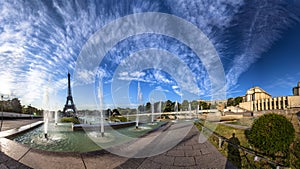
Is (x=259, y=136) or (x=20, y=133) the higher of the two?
(x=259, y=136)

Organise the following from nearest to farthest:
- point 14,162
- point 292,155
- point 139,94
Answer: point 14,162, point 292,155, point 139,94

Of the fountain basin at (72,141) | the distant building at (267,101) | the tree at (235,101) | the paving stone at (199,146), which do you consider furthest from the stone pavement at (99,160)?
the tree at (235,101)

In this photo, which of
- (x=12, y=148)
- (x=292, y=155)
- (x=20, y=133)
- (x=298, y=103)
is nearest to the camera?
(x=292, y=155)

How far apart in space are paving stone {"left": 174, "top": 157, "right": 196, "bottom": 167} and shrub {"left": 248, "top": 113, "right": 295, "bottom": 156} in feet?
7.51

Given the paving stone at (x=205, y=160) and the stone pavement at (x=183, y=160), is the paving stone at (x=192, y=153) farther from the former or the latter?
the paving stone at (x=205, y=160)

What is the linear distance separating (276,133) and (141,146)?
4.25 m

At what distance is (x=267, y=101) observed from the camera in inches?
1553

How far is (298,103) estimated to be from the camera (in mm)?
30875

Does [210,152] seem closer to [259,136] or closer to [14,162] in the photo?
[259,136]

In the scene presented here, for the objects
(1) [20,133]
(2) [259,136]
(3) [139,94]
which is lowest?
(1) [20,133]

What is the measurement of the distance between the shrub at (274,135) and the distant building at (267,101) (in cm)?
3409

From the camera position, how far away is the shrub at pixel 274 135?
14.7 ft

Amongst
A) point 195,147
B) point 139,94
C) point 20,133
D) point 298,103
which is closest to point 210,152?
point 195,147

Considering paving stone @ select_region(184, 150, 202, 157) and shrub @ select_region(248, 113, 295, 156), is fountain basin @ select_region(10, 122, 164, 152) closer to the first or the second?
paving stone @ select_region(184, 150, 202, 157)
